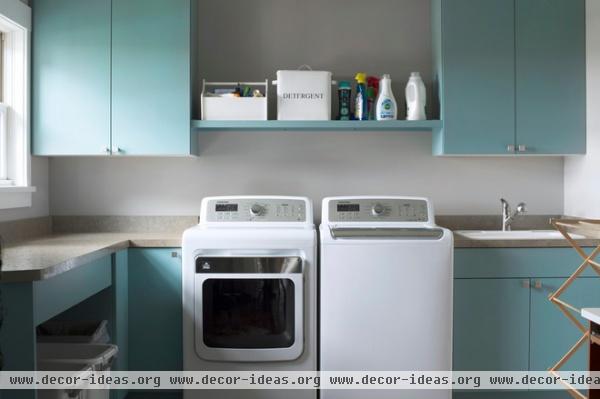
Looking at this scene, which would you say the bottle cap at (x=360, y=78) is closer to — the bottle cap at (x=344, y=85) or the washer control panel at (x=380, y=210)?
the bottle cap at (x=344, y=85)

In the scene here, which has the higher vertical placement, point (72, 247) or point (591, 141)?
point (591, 141)

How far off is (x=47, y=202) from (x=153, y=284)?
38.7 inches

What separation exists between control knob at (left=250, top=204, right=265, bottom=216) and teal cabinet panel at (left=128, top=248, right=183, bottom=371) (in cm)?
41

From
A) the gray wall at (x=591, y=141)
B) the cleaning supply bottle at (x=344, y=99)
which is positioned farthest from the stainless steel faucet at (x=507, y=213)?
the cleaning supply bottle at (x=344, y=99)

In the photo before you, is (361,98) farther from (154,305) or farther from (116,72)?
(154,305)

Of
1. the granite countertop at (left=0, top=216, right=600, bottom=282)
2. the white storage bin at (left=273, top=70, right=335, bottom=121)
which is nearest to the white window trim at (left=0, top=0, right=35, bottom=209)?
the granite countertop at (left=0, top=216, right=600, bottom=282)

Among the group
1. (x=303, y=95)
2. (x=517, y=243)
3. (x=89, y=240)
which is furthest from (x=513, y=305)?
(x=89, y=240)

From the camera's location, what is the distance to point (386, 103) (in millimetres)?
2795

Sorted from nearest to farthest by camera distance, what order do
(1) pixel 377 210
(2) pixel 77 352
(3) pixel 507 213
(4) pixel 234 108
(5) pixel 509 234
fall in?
(2) pixel 77 352
(1) pixel 377 210
(4) pixel 234 108
(5) pixel 509 234
(3) pixel 507 213

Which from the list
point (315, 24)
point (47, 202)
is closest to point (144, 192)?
point (47, 202)

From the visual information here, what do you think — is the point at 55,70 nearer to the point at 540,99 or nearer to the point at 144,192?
the point at 144,192

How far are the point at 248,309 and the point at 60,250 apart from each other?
85 centimetres

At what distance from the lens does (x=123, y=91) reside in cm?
274

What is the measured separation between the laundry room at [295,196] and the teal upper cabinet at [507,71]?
0.4 inches
